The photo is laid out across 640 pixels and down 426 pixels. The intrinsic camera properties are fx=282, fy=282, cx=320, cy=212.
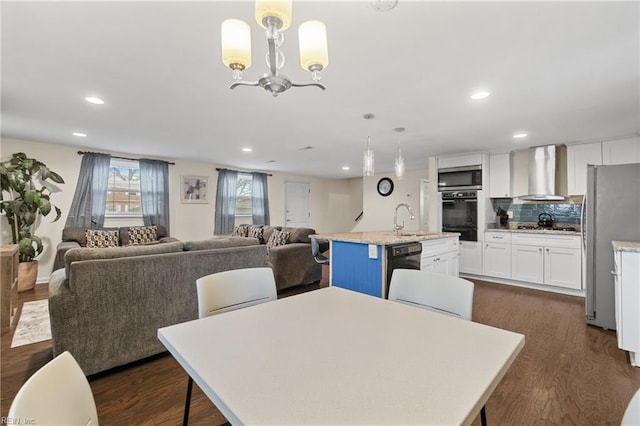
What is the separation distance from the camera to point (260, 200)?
7.11 meters

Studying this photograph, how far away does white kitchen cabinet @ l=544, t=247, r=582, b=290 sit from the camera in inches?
155

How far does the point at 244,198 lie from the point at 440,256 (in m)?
4.97

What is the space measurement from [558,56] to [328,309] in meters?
2.25

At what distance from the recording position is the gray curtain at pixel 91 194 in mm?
4715

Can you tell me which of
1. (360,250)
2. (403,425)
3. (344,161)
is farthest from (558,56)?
(344,161)

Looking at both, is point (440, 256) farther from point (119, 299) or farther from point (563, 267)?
point (119, 299)

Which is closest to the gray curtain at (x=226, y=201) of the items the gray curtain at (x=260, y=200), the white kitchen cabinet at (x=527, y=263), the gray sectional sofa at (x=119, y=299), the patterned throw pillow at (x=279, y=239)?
the gray curtain at (x=260, y=200)

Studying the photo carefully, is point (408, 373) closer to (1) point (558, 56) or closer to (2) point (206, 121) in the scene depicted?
(1) point (558, 56)

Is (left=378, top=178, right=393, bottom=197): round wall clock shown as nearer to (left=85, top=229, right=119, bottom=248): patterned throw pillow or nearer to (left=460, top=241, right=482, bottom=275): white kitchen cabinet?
(left=460, top=241, right=482, bottom=275): white kitchen cabinet

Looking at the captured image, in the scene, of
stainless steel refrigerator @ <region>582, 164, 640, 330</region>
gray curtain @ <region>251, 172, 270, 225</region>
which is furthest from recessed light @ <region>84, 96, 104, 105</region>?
stainless steel refrigerator @ <region>582, 164, 640, 330</region>

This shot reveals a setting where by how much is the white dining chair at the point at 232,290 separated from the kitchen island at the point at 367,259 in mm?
1388

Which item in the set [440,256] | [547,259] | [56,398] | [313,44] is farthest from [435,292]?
[547,259]

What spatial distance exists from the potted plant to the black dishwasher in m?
4.68

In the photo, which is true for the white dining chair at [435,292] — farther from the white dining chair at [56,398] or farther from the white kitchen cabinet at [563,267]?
the white kitchen cabinet at [563,267]
